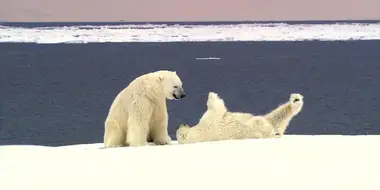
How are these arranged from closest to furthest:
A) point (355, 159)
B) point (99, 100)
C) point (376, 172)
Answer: point (376, 172), point (355, 159), point (99, 100)

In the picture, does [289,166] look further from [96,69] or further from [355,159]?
[96,69]

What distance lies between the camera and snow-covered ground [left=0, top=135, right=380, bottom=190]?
280 centimetres

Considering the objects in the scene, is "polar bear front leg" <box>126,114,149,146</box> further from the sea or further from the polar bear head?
the sea

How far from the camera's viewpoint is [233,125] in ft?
13.9

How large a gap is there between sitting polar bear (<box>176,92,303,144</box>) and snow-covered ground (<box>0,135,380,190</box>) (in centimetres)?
38

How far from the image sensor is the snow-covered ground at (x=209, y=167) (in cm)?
280

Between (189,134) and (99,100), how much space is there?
595 inches

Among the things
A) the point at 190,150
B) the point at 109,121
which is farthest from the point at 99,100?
the point at 190,150

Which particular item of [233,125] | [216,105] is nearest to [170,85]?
[216,105]

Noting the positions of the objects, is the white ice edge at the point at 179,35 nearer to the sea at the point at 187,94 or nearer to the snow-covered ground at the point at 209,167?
the sea at the point at 187,94

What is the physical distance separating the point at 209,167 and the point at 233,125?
120 centimetres

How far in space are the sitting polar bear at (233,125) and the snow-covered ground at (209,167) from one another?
0.38 m

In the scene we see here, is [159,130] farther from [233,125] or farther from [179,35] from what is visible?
[179,35]

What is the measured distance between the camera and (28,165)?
11.0ft
